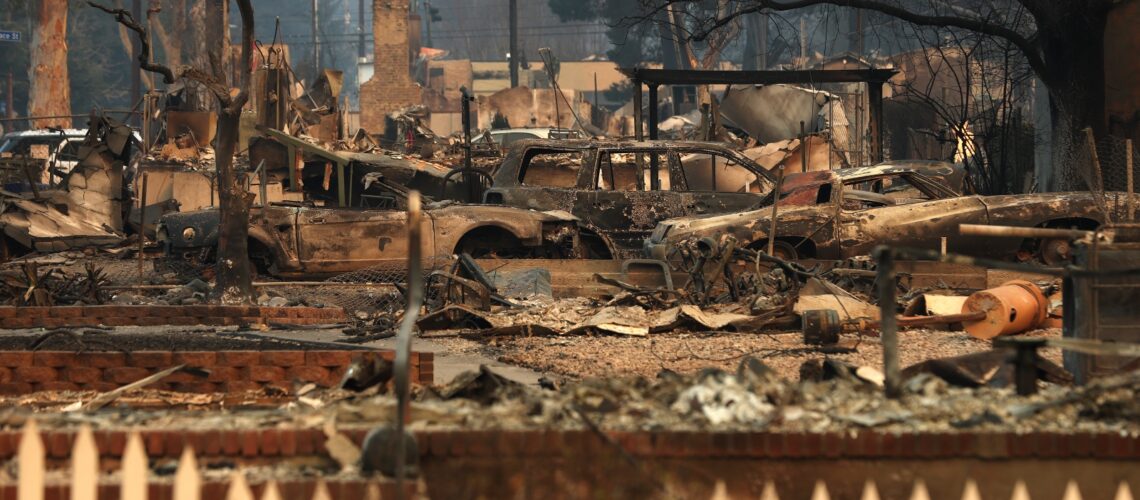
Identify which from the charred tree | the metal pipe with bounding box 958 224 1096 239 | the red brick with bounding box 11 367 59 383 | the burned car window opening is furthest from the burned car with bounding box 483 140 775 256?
the metal pipe with bounding box 958 224 1096 239

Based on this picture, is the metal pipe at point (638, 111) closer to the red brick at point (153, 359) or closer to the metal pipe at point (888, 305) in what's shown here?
the red brick at point (153, 359)

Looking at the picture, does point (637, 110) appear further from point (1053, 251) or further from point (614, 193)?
point (1053, 251)

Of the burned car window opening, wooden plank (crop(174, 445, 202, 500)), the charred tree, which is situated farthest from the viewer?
the burned car window opening

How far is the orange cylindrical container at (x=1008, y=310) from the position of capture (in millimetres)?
10688

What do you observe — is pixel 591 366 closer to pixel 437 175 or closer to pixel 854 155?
pixel 437 175

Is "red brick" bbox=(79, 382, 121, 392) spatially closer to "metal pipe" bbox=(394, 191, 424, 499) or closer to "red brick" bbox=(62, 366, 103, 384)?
"red brick" bbox=(62, 366, 103, 384)

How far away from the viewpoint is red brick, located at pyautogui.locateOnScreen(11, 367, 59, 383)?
324 inches

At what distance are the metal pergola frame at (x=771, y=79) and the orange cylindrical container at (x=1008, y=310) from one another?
9.51m

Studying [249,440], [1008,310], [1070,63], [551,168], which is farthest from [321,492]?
[1070,63]

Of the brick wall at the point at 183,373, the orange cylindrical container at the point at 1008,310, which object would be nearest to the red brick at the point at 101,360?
the brick wall at the point at 183,373

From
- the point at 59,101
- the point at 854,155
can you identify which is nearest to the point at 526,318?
the point at 854,155

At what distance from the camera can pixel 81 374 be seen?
27.1ft

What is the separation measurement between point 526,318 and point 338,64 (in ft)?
335

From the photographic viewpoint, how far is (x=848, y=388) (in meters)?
5.50
